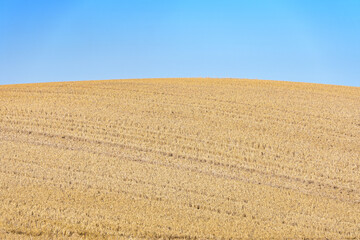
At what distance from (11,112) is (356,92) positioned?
39.4 feet

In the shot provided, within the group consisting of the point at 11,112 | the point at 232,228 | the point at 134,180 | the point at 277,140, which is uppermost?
the point at 11,112

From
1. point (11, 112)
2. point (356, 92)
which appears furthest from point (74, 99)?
point (356, 92)

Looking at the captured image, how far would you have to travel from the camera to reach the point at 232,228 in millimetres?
6055

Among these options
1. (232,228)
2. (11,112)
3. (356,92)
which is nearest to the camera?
(232,228)

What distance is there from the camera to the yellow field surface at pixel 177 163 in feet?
20.2

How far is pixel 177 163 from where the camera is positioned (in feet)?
28.4

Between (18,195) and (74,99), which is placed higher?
(74,99)

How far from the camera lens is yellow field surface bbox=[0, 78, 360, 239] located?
616cm

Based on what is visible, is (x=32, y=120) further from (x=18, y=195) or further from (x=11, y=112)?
(x=18, y=195)

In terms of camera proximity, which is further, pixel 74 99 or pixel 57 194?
pixel 74 99

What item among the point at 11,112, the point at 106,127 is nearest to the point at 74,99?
the point at 11,112

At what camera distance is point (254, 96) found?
1377cm

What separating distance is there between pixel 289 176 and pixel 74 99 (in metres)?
7.35

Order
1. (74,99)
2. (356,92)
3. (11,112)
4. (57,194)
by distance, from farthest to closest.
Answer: (356,92) → (74,99) → (11,112) → (57,194)
